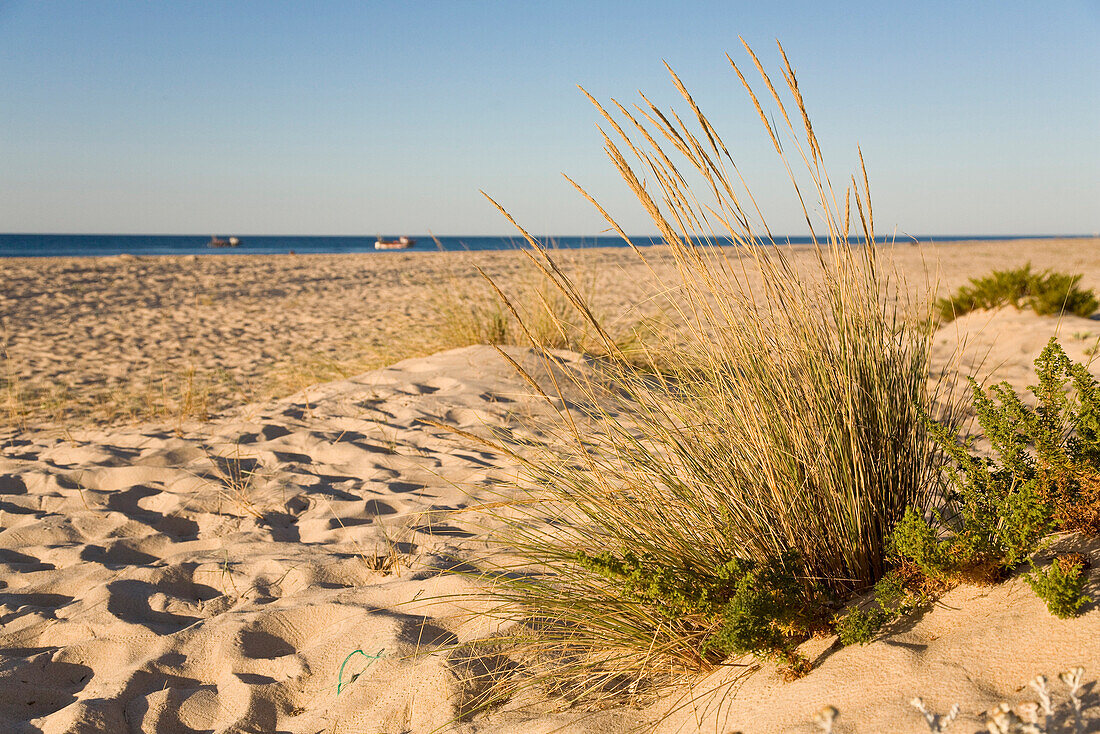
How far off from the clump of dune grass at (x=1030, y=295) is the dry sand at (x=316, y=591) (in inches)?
16.1

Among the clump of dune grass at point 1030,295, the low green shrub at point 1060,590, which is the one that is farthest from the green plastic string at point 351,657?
the clump of dune grass at point 1030,295

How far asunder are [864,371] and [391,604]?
5.17ft

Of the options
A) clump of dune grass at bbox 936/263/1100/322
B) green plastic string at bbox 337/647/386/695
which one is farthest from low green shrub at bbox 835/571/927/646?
clump of dune grass at bbox 936/263/1100/322

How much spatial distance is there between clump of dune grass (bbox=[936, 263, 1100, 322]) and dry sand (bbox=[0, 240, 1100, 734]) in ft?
1.35

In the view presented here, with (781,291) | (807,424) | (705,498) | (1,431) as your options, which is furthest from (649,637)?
(1,431)

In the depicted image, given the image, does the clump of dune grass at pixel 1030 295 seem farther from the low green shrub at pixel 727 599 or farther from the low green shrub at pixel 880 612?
the low green shrub at pixel 727 599

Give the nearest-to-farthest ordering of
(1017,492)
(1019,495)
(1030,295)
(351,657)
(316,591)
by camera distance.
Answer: (1019,495) → (1017,492) → (351,657) → (316,591) → (1030,295)

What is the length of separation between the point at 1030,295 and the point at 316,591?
6.56 metres

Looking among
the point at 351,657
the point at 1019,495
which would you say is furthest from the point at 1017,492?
the point at 351,657

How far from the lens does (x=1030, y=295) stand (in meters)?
6.27

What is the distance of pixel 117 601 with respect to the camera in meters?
2.36

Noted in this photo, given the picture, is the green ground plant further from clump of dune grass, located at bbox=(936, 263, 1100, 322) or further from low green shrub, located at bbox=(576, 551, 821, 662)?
clump of dune grass, located at bbox=(936, 263, 1100, 322)

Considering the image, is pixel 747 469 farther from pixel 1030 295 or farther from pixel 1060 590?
pixel 1030 295

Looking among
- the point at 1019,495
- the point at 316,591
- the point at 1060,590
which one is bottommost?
the point at 316,591
